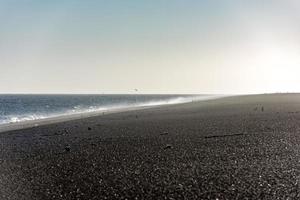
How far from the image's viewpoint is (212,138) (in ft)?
79.4

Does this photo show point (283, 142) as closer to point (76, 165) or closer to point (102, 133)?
point (76, 165)

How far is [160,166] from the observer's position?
1677 cm

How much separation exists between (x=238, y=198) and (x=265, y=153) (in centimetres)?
734

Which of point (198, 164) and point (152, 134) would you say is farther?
point (152, 134)

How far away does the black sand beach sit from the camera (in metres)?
13.0

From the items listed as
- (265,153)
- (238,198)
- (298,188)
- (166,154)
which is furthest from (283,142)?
(238,198)

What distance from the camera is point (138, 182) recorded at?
14.2 meters

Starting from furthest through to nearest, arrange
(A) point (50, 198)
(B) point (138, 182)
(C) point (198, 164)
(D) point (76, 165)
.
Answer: (D) point (76, 165) → (C) point (198, 164) → (B) point (138, 182) → (A) point (50, 198)

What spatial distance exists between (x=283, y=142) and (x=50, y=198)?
530 inches

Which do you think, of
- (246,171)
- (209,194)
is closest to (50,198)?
(209,194)

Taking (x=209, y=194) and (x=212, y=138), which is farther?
(x=212, y=138)

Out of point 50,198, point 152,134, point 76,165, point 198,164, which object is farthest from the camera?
point 152,134

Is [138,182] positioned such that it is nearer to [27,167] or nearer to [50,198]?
[50,198]

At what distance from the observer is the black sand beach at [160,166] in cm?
1298
